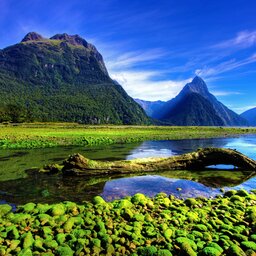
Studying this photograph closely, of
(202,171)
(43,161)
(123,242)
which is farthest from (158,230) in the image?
(43,161)

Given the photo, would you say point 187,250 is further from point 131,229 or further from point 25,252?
point 25,252

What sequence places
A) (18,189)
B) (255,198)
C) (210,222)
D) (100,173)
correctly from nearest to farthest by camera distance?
(210,222)
(255,198)
(18,189)
(100,173)

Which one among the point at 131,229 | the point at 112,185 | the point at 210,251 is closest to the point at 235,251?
the point at 210,251

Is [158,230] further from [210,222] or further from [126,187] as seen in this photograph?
[126,187]

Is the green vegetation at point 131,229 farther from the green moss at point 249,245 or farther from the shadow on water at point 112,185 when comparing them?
the shadow on water at point 112,185

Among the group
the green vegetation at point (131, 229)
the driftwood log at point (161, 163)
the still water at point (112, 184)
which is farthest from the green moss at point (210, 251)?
the driftwood log at point (161, 163)

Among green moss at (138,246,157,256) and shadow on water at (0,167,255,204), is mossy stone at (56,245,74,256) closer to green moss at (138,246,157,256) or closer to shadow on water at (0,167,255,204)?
green moss at (138,246,157,256)

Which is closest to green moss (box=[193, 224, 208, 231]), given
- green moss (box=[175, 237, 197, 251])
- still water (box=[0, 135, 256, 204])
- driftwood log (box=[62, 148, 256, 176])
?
green moss (box=[175, 237, 197, 251])

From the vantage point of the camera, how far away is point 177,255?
10.4 m

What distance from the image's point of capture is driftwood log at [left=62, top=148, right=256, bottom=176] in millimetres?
24938

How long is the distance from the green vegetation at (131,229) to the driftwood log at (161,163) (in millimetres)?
9690

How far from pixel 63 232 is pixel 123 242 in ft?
8.73

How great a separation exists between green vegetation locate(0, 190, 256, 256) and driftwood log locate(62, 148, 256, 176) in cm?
969

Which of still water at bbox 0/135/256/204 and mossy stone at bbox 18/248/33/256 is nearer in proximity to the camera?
mossy stone at bbox 18/248/33/256
